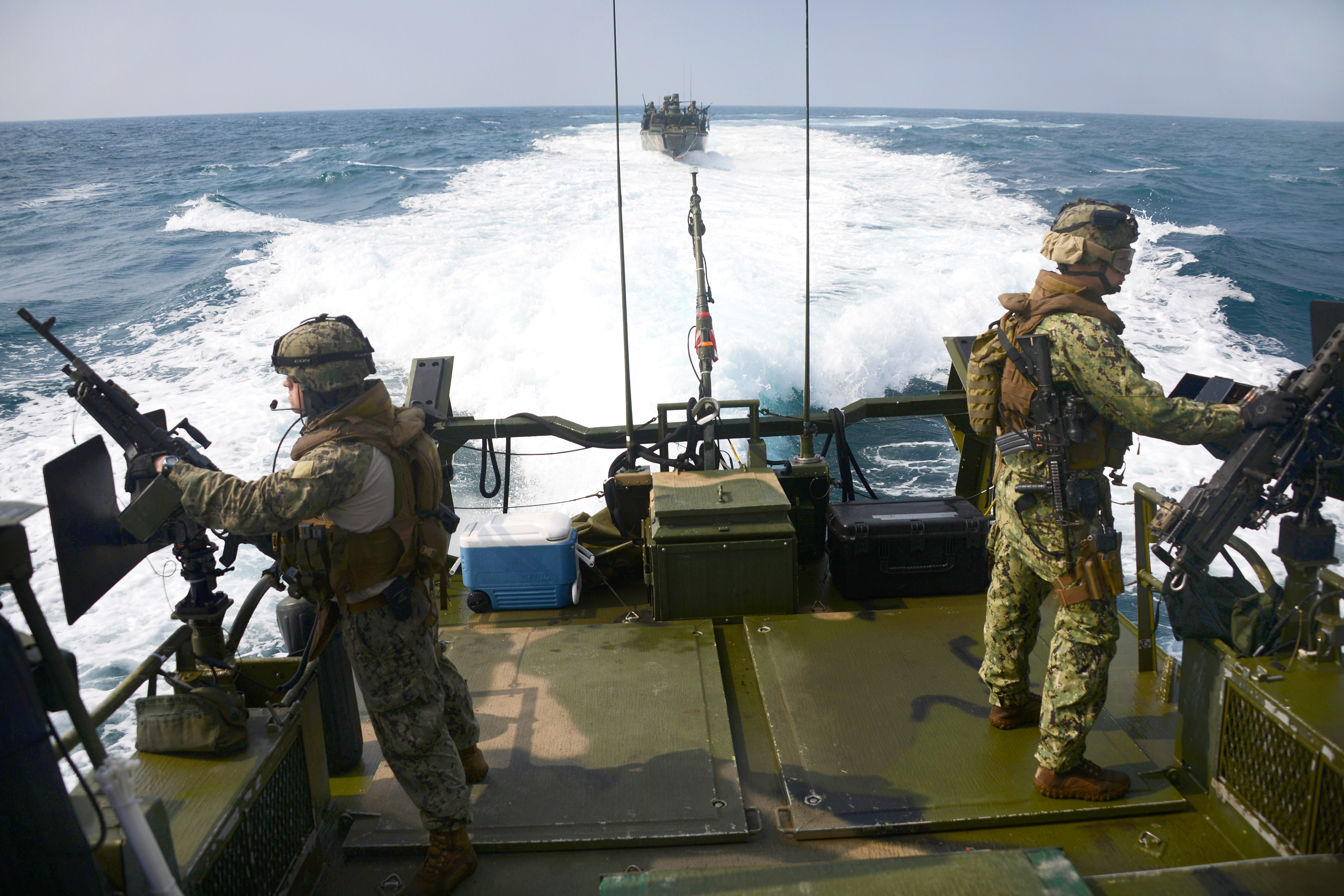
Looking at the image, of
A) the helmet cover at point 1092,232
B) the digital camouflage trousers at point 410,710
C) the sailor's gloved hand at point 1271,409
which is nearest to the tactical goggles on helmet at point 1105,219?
the helmet cover at point 1092,232

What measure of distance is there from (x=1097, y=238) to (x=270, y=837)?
2797 mm

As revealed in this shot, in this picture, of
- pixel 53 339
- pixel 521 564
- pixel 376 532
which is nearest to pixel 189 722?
pixel 376 532

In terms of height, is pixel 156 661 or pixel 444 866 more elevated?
pixel 156 661

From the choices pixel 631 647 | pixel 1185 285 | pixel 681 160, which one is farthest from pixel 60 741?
pixel 681 160

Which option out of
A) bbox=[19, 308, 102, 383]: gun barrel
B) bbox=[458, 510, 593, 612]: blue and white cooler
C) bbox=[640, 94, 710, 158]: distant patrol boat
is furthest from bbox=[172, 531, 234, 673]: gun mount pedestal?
bbox=[640, 94, 710, 158]: distant patrol boat

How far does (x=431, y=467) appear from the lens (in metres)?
2.54

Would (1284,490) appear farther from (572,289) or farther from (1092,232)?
(572,289)

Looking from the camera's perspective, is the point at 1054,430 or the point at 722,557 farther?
the point at 722,557

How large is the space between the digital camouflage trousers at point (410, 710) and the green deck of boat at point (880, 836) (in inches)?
10.3

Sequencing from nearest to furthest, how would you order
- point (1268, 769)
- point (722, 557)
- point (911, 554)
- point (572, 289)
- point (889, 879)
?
1. point (889, 879)
2. point (1268, 769)
3. point (722, 557)
4. point (911, 554)
5. point (572, 289)

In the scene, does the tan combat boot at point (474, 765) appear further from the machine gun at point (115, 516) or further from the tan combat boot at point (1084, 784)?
the tan combat boot at point (1084, 784)

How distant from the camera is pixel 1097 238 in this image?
2.66 m

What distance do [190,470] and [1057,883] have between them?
218 centimetres

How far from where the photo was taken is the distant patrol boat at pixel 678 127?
35312 millimetres
